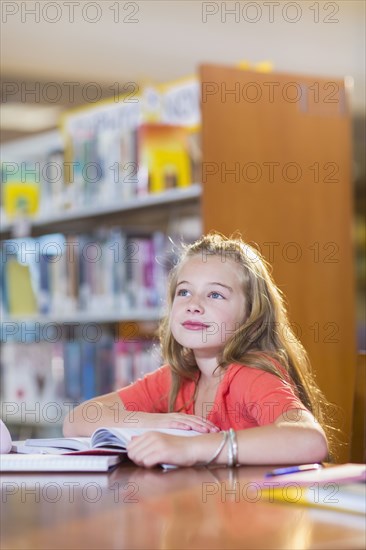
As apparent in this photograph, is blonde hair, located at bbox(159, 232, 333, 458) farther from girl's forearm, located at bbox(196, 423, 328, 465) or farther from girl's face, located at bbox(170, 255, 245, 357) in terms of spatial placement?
girl's forearm, located at bbox(196, 423, 328, 465)

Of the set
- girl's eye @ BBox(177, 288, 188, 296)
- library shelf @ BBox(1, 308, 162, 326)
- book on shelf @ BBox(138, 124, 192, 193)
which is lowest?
library shelf @ BBox(1, 308, 162, 326)

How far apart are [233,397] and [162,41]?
5.74 meters

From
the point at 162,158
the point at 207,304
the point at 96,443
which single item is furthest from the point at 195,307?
the point at 162,158

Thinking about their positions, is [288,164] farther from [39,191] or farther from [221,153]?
[39,191]

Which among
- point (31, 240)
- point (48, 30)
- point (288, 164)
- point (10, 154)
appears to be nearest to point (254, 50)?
point (48, 30)

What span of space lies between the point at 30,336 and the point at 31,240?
0.57m

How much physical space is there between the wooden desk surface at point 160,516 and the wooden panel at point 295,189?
2109mm

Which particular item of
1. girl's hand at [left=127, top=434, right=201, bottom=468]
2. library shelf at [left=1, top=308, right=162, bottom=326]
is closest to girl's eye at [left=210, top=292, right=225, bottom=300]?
girl's hand at [left=127, top=434, right=201, bottom=468]

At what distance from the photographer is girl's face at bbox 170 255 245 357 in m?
1.59

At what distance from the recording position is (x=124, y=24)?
6.69 metres

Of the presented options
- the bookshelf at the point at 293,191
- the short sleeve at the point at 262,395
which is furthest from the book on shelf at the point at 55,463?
the bookshelf at the point at 293,191

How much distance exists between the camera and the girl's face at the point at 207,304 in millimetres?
1593

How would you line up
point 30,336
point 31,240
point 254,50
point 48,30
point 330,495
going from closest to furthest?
point 330,495, point 31,240, point 30,336, point 48,30, point 254,50

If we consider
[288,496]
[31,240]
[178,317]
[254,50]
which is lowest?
[288,496]
